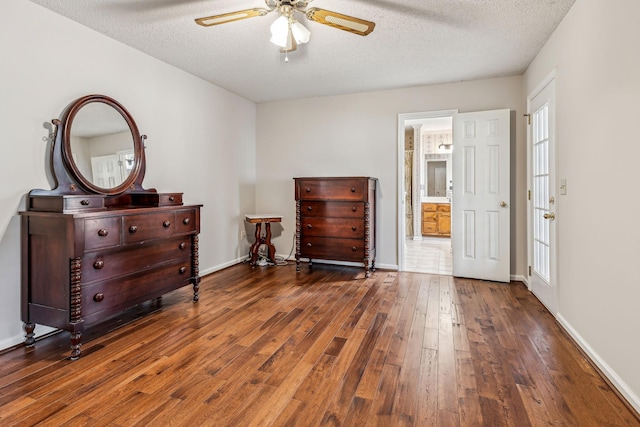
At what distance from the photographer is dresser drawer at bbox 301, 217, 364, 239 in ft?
13.7

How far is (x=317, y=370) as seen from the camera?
200 centimetres

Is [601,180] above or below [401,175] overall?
below

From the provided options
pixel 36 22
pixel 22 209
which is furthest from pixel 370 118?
pixel 22 209

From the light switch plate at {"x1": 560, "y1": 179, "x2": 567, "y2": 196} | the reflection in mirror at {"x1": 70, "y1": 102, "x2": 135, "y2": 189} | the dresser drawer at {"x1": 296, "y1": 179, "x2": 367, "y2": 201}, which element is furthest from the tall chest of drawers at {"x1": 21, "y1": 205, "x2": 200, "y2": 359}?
the light switch plate at {"x1": 560, "y1": 179, "x2": 567, "y2": 196}

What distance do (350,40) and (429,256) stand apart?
3769mm

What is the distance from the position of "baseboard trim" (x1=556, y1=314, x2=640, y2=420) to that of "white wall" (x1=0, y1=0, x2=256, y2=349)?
3.73m

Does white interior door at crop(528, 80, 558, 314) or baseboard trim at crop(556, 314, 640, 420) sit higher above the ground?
white interior door at crop(528, 80, 558, 314)

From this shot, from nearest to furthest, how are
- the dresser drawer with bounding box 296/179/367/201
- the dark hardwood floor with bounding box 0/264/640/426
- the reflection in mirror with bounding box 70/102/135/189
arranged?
the dark hardwood floor with bounding box 0/264/640/426 → the reflection in mirror with bounding box 70/102/135/189 → the dresser drawer with bounding box 296/179/367/201

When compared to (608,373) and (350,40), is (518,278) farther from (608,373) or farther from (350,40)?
(350,40)

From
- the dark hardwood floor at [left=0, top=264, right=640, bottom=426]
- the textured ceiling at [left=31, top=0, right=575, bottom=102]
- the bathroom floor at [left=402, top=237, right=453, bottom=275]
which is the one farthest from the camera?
the bathroom floor at [left=402, top=237, right=453, bottom=275]

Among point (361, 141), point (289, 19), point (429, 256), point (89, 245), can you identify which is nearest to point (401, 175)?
point (361, 141)

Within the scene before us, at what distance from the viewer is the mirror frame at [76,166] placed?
8.39 ft

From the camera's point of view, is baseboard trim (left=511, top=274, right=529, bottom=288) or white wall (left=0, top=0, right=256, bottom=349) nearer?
white wall (left=0, top=0, right=256, bottom=349)

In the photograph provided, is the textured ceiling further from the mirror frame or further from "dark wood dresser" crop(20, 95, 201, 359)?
"dark wood dresser" crop(20, 95, 201, 359)
